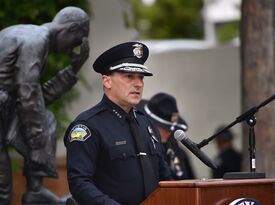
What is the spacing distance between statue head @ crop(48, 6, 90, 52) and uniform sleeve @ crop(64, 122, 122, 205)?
251 centimetres

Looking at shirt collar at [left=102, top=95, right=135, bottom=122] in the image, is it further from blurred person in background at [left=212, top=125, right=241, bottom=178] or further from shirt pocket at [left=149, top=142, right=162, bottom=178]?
blurred person in background at [left=212, top=125, right=241, bottom=178]

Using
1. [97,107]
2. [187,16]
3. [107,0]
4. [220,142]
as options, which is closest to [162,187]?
[97,107]

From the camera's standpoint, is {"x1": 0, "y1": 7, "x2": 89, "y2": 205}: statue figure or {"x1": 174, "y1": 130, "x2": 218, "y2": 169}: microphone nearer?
{"x1": 174, "y1": 130, "x2": 218, "y2": 169}: microphone

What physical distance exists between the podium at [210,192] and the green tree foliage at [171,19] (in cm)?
2090

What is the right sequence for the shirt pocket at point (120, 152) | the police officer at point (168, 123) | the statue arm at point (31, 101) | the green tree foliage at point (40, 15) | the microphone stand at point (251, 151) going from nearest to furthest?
the microphone stand at point (251, 151) → the shirt pocket at point (120, 152) → the statue arm at point (31, 101) → the police officer at point (168, 123) → the green tree foliage at point (40, 15)

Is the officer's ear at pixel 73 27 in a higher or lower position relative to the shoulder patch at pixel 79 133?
higher

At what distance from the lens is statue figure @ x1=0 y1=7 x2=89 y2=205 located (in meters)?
7.39

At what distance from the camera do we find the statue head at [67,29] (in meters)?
7.73

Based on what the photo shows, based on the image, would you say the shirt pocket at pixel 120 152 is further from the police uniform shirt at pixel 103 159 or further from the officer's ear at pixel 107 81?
the officer's ear at pixel 107 81

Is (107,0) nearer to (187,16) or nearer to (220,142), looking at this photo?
Answer: (220,142)

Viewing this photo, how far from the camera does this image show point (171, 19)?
87.7 feet

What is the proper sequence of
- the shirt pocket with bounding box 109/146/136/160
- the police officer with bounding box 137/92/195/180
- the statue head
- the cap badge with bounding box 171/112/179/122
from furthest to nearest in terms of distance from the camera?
the cap badge with bounding box 171/112/179/122
the police officer with bounding box 137/92/195/180
the statue head
the shirt pocket with bounding box 109/146/136/160

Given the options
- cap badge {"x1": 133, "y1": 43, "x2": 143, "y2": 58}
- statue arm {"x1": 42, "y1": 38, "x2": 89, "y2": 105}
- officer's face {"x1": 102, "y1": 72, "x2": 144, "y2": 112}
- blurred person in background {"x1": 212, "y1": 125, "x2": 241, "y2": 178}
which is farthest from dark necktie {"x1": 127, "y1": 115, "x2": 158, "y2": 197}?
blurred person in background {"x1": 212, "y1": 125, "x2": 241, "y2": 178}

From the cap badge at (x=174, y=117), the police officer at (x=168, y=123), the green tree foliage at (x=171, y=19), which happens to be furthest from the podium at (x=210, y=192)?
the green tree foliage at (x=171, y=19)
